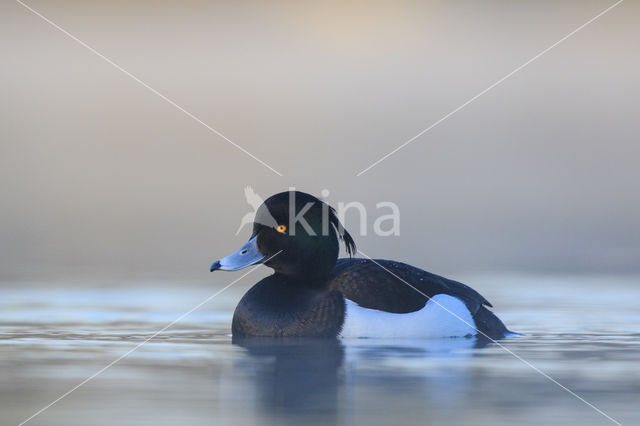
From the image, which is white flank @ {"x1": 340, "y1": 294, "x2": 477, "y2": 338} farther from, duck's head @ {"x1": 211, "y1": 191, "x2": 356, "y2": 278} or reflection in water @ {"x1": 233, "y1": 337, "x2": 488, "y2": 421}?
duck's head @ {"x1": 211, "y1": 191, "x2": 356, "y2": 278}

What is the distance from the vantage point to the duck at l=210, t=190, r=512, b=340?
7711mm

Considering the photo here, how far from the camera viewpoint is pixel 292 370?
6.29 meters

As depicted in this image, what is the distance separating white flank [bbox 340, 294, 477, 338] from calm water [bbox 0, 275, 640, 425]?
14 centimetres

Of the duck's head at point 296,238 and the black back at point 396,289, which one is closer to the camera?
the black back at point 396,289

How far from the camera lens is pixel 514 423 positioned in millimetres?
4898

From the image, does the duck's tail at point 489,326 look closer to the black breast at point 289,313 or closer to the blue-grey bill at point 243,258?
the black breast at point 289,313

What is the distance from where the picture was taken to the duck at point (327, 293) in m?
7.71

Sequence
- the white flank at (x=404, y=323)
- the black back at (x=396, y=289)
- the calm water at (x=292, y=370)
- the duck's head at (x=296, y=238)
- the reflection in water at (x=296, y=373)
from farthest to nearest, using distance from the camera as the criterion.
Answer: the duck's head at (x=296, y=238) < the black back at (x=396, y=289) < the white flank at (x=404, y=323) < the reflection in water at (x=296, y=373) < the calm water at (x=292, y=370)

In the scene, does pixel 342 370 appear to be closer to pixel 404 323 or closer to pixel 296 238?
pixel 404 323

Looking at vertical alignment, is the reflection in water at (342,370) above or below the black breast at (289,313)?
below

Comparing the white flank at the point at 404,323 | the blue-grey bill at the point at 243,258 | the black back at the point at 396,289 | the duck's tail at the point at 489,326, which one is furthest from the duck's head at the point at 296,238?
the duck's tail at the point at 489,326

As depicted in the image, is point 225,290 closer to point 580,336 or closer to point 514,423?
point 580,336

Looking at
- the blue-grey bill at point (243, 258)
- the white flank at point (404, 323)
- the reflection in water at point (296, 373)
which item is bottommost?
the reflection in water at point (296, 373)

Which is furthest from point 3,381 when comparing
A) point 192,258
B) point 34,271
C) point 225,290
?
point 192,258
